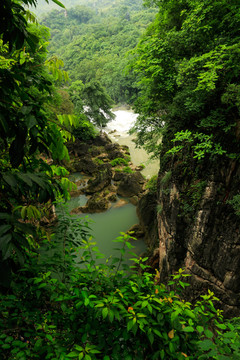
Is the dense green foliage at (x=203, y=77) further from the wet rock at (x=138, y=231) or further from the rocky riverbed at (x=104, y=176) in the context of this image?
the rocky riverbed at (x=104, y=176)

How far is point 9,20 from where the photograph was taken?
1.23 meters

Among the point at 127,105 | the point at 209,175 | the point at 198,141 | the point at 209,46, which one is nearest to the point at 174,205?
the point at 209,175

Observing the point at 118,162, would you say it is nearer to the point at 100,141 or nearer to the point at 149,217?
the point at 100,141

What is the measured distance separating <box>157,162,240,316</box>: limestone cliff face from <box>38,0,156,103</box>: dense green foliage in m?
21.3

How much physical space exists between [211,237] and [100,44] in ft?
247

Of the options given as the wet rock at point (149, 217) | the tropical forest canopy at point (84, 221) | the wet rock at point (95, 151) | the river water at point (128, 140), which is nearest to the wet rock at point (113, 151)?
the wet rock at point (95, 151)

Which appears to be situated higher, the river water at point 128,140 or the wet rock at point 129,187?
the river water at point 128,140

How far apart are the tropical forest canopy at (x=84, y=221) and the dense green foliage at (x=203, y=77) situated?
3cm

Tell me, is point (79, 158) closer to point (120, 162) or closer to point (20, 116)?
point (120, 162)

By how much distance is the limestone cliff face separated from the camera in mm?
4812

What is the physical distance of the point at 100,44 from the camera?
6506 cm

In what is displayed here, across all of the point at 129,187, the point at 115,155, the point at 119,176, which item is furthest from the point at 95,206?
the point at 115,155

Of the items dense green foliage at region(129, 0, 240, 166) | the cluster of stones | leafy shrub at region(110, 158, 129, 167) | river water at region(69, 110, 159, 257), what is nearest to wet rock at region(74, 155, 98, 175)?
the cluster of stones

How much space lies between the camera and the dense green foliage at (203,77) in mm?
4902
